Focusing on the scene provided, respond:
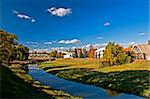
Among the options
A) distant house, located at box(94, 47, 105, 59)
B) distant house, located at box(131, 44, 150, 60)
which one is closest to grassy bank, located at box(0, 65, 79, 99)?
distant house, located at box(131, 44, 150, 60)

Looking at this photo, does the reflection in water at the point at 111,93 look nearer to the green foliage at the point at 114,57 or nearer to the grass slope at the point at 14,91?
the grass slope at the point at 14,91

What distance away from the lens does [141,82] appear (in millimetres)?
48781

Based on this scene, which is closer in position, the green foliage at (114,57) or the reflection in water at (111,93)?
the reflection in water at (111,93)

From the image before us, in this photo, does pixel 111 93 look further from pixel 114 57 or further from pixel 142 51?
pixel 142 51

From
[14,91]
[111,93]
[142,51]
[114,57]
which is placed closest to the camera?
[14,91]

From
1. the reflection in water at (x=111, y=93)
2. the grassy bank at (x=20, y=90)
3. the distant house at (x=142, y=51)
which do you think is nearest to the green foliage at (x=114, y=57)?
the distant house at (x=142, y=51)

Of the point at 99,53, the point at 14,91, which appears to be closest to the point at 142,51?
the point at 99,53

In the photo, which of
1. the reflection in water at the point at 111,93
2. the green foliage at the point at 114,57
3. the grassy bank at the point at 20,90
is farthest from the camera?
the green foliage at the point at 114,57

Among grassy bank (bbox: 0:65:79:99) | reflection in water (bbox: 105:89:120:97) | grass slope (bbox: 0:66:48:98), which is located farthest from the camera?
reflection in water (bbox: 105:89:120:97)

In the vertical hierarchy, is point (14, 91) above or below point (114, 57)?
below

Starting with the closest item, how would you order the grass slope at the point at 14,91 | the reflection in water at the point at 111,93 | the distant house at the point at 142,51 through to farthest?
the grass slope at the point at 14,91, the reflection in water at the point at 111,93, the distant house at the point at 142,51

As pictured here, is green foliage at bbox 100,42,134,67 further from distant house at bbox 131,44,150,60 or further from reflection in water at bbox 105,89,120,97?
reflection in water at bbox 105,89,120,97

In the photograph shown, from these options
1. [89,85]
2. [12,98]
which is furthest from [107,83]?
[12,98]

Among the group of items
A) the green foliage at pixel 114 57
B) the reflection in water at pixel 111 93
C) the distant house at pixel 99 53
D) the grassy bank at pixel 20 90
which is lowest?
the reflection in water at pixel 111 93
